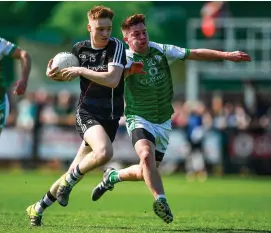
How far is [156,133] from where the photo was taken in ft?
36.1

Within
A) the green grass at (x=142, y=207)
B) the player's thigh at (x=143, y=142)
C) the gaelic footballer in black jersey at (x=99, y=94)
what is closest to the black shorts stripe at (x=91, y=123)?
the gaelic footballer in black jersey at (x=99, y=94)

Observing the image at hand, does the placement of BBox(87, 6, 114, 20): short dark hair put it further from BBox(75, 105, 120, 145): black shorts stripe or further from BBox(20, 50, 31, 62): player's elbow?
BBox(75, 105, 120, 145): black shorts stripe

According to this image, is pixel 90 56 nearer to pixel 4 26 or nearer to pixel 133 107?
pixel 133 107

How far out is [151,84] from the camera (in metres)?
11.1

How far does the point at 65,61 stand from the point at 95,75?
431 millimetres

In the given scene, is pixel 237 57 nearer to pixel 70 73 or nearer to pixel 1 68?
pixel 70 73

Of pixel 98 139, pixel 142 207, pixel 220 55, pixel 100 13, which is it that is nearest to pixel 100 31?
pixel 100 13

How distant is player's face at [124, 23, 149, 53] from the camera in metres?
10.8

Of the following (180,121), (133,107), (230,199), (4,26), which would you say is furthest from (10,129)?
(133,107)

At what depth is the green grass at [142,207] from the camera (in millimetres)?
10539

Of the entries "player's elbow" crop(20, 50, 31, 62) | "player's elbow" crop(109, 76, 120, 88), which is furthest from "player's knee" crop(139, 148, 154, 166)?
"player's elbow" crop(20, 50, 31, 62)

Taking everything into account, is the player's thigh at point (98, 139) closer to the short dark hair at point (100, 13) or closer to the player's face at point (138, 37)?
the player's face at point (138, 37)

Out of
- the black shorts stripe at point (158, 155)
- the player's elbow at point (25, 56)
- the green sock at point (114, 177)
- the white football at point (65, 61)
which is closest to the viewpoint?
the white football at point (65, 61)

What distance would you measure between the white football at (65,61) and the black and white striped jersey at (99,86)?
0.30 feet
